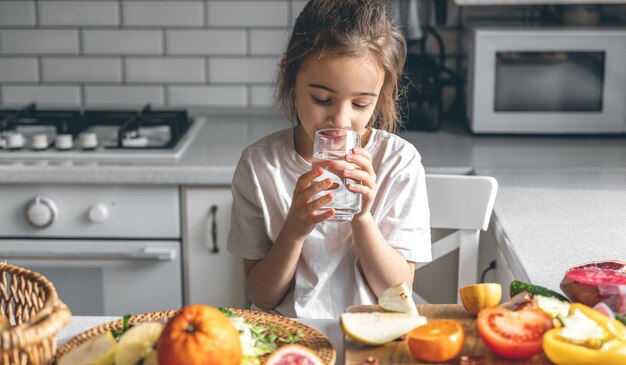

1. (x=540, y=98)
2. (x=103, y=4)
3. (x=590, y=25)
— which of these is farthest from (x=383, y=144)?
(x=103, y=4)

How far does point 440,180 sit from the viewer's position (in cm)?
185

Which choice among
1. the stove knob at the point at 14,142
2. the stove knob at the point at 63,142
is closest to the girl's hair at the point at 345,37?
the stove knob at the point at 63,142

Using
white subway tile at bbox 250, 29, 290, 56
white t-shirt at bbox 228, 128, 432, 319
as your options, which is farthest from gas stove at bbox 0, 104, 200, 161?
white t-shirt at bbox 228, 128, 432, 319

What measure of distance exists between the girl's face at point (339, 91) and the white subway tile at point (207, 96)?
1422mm

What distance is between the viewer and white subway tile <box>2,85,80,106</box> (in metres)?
2.87

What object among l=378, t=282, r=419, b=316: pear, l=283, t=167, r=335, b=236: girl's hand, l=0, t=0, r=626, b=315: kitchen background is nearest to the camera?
l=378, t=282, r=419, b=316: pear

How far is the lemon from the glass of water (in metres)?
0.36

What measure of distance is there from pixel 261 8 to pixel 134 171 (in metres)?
0.82

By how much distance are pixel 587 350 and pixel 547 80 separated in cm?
157

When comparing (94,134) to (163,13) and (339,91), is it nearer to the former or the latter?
(163,13)

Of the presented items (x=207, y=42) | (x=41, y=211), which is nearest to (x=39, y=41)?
(x=207, y=42)

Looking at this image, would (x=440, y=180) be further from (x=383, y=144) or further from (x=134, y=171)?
(x=134, y=171)

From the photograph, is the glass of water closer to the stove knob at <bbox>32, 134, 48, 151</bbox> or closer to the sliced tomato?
the sliced tomato

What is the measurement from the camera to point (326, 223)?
1.60m
